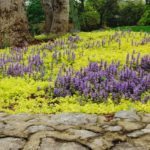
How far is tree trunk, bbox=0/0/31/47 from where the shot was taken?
52.4 ft

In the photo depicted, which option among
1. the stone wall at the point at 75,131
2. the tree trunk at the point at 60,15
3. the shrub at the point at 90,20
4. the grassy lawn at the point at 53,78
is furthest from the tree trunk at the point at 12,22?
the shrub at the point at 90,20

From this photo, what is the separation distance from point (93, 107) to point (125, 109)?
1.79ft

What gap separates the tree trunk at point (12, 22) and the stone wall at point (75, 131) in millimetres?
9186

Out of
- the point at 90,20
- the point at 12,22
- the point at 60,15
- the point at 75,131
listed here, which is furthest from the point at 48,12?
the point at 90,20

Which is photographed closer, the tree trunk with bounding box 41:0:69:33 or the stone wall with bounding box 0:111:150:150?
the stone wall with bounding box 0:111:150:150

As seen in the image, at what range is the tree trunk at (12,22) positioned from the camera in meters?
16.0

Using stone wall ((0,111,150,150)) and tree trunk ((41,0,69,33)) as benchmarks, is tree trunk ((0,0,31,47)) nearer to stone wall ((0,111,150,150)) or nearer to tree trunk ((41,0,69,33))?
tree trunk ((41,0,69,33))

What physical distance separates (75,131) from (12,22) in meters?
10.5

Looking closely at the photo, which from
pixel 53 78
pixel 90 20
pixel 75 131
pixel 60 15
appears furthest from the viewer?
pixel 90 20

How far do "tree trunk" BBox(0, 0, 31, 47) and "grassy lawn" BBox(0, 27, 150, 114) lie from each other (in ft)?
6.40

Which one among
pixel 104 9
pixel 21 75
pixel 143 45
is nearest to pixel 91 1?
pixel 104 9

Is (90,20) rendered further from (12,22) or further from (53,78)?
(53,78)

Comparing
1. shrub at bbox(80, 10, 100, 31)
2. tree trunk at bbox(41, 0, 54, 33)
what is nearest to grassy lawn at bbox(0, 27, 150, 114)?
tree trunk at bbox(41, 0, 54, 33)

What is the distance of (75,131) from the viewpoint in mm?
6352
